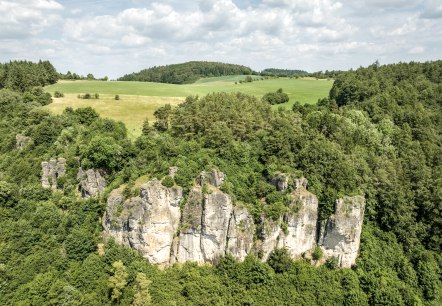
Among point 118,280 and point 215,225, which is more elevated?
point 215,225

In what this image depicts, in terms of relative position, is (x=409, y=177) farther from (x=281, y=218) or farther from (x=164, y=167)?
(x=164, y=167)

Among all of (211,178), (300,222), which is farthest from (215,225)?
(300,222)

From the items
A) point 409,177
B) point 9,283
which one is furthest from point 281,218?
point 9,283

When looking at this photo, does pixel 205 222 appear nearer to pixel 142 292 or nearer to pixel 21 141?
pixel 142 292

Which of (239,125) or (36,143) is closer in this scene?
(239,125)

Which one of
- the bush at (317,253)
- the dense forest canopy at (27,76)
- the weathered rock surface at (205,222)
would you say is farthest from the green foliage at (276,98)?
the dense forest canopy at (27,76)

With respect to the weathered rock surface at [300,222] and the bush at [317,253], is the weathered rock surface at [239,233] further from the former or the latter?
the bush at [317,253]
